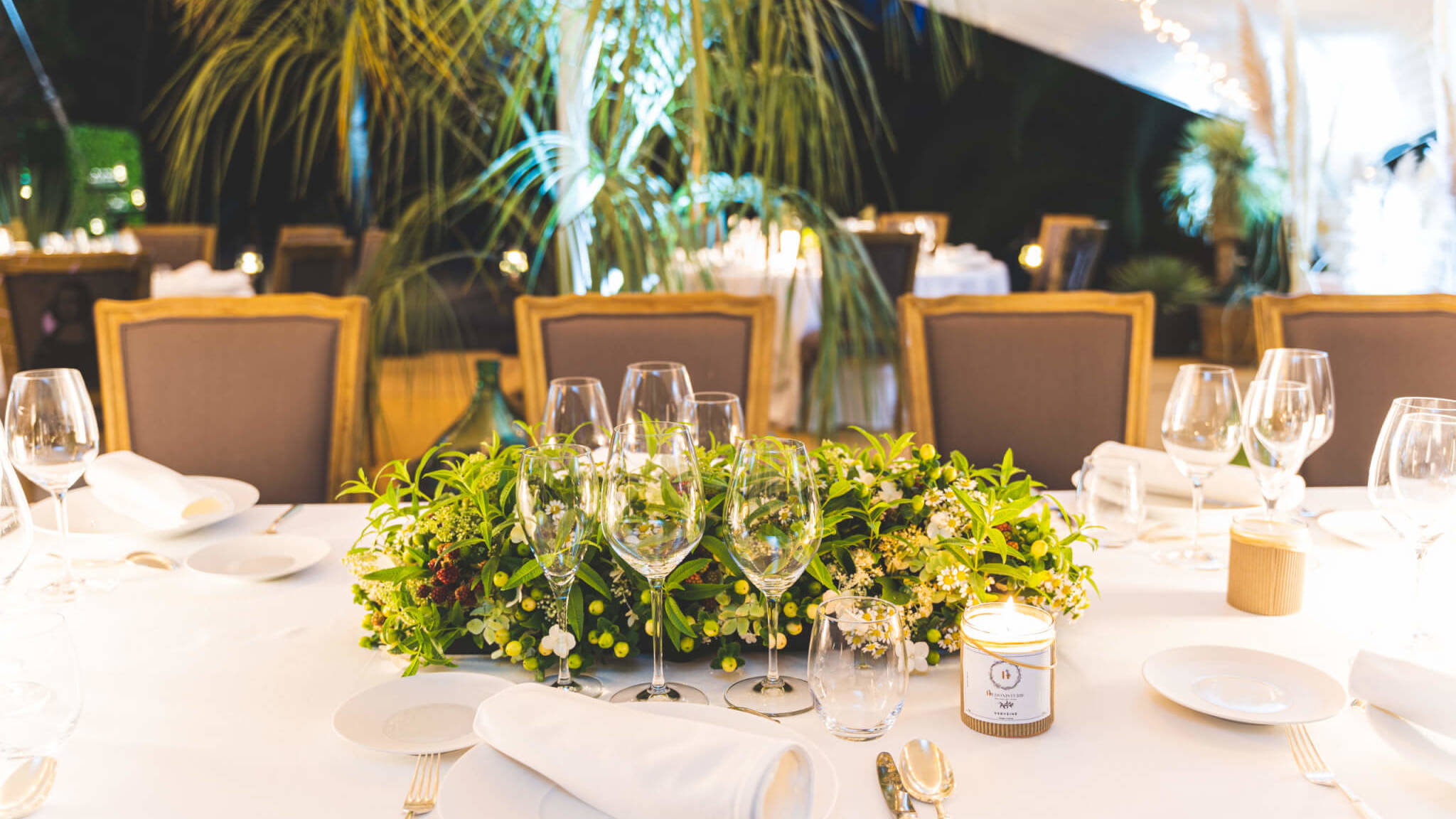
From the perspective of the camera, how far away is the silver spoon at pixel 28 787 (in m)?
0.70

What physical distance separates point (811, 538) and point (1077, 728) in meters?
0.24

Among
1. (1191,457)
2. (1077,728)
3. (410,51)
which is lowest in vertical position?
(1077,728)

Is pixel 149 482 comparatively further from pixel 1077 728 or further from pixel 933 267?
pixel 933 267

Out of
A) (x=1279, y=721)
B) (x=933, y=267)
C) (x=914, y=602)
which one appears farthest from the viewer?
(x=933, y=267)

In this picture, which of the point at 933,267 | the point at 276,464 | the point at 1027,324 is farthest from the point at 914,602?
the point at 933,267

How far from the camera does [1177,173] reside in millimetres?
7141

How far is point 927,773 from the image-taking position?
736 millimetres

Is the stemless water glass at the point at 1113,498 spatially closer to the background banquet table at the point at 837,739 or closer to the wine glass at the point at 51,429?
the background banquet table at the point at 837,739

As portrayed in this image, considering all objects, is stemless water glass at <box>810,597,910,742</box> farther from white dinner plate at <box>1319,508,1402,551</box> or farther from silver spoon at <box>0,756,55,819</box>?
white dinner plate at <box>1319,508,1402,551</box>

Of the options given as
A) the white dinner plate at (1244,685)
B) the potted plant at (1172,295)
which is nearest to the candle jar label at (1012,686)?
the white dinner plate at (1244,685)

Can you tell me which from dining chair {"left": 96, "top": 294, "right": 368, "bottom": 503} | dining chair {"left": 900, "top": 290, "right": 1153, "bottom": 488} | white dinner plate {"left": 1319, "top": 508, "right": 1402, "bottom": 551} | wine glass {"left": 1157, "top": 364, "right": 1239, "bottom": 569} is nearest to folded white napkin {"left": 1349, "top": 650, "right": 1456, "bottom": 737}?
A: wine glass {"left": 1157, "top": 364, "right": 1239, "bottom": 569}

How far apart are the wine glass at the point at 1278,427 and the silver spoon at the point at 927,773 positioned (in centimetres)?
61

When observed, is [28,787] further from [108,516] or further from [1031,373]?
[1031,373]

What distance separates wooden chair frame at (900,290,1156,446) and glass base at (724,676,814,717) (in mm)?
999
